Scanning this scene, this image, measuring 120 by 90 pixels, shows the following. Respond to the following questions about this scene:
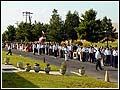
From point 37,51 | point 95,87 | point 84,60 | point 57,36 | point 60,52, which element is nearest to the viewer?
point 95,87

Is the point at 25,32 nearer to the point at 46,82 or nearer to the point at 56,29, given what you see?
the point at 56,29

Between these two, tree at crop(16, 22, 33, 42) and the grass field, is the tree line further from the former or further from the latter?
the grass field

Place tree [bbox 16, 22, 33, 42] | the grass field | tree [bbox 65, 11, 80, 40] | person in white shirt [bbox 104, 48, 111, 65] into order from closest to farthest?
the grass field → person in white shirt [bbox 104, 48, 111, 65] → tree [bbox 65, 11, 80, 40] → tree [bbox 16, 22, 33, 42]

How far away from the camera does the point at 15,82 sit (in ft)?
57.1

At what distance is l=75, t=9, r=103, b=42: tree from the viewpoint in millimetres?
51903

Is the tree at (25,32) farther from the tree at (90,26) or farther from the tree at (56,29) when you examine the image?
the tree at (90,26)

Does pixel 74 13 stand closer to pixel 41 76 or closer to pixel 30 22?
pixel 30 22

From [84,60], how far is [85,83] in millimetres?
14688

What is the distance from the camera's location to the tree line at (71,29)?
172 feet

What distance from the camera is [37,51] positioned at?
45156 mm

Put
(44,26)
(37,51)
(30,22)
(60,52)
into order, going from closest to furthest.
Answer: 1. (60,52)
2. (37,51)
3. (44,26)
4. (30,22)

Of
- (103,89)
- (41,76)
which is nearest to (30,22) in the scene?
(41,76)

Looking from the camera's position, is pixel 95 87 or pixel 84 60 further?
pixel 84 60

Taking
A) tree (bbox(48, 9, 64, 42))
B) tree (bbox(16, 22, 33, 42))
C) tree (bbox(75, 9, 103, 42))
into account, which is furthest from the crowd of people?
tree (bbox(16, 22, 33, 42))
